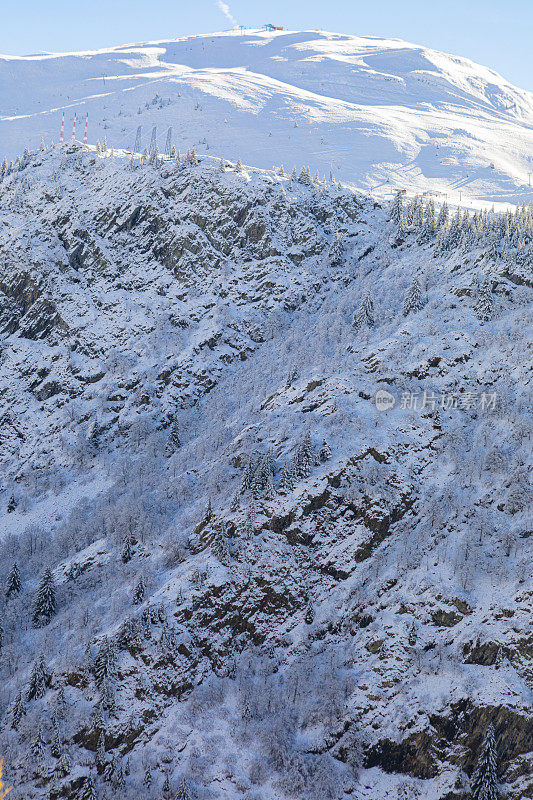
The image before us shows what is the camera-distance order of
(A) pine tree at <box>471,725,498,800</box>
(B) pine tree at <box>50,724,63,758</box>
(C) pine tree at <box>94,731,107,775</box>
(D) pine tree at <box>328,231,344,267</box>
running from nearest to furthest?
(A) pine tree at <box>471,725,498,800</box>
(C) pine tree at <box>94,731,107,775</box>
(B) pine tree at <box>50,724,63,758</box>
(D) pine tree at <box>328,231,344,267</box>

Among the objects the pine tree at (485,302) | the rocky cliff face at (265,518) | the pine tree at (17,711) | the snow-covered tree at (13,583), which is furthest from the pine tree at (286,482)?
the snow-covered tree at (13,583)

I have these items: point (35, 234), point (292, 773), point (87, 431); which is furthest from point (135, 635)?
point (35, 234)

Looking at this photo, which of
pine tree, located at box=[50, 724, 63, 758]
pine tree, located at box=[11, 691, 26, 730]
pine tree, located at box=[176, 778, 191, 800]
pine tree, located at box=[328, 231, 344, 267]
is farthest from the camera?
pine tree, located at box=[328, 231, 344, 267]

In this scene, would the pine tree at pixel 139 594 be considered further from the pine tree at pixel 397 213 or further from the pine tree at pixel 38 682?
the pine tree at pixel 397 213

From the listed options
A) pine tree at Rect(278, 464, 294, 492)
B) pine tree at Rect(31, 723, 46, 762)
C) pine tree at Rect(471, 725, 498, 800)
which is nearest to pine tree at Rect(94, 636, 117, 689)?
pine tree at Rect(31, 723, 46, 762)

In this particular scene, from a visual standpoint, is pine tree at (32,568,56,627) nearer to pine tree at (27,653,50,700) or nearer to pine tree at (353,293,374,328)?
pine tree at (27,653,50,700)

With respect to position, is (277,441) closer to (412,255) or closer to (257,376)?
(257,376)

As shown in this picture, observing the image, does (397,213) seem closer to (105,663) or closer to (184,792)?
(105,663)
